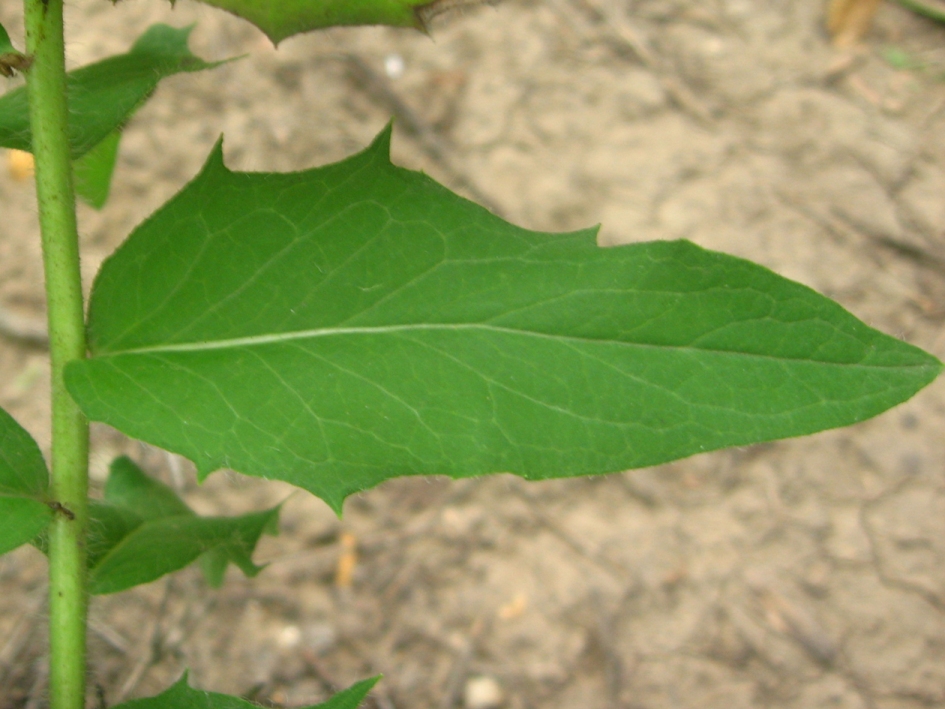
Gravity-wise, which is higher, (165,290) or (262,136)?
(165,290)

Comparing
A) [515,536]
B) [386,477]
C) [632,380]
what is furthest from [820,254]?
[386,477]

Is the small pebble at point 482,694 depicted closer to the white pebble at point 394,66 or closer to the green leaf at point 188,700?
the green leaf at point 188,700

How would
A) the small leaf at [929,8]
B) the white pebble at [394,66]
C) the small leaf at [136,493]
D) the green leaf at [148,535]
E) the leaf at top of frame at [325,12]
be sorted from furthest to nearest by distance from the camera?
1. the small leaf at [929,8]
2. the white pebble at [394,66]
3. the small leaf at [136,493]
4. the green leaf at [148,535]
5. the leaf at top of frame at [325,12]

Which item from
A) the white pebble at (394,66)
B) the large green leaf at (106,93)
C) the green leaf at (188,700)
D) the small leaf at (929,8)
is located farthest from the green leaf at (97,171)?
the small leaf at (929,8)

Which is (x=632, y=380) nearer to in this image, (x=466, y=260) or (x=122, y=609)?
(x=466, y=260)

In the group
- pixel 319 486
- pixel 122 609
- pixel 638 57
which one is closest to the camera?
pixel 319 486

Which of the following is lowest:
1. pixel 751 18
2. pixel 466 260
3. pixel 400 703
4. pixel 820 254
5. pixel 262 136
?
pixel 400 703
